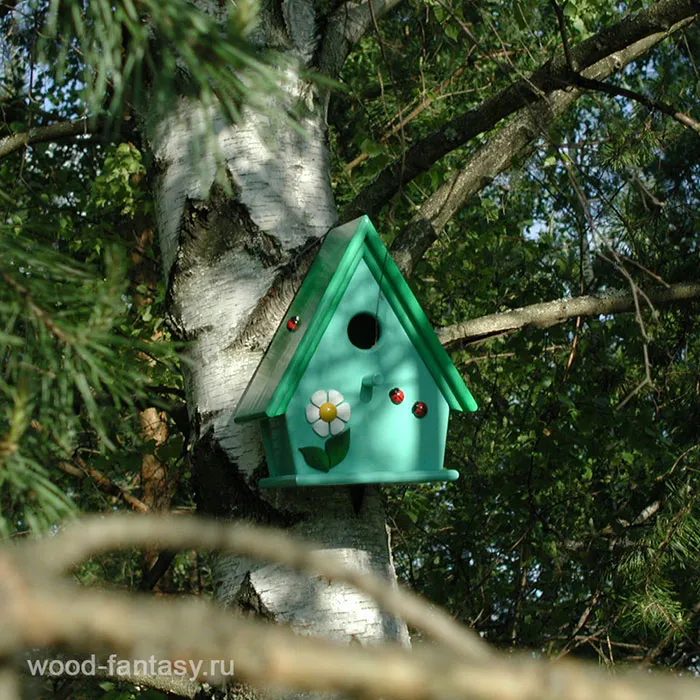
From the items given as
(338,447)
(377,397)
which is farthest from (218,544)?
(377,397)

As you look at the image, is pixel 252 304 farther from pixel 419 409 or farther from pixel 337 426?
pixel 419 409

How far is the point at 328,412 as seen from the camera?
1997mm

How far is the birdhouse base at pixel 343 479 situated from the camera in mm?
1790

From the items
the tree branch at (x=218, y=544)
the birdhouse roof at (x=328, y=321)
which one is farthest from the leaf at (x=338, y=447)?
the tree branch at (x=218, y=544)

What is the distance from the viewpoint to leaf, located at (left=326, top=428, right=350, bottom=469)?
1939mm

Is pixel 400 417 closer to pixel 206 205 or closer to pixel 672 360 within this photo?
pixel 206 205

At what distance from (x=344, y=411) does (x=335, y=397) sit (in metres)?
0.03

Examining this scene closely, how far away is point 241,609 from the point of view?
71.3 inches

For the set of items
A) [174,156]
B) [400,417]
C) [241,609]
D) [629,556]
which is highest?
[174,156]

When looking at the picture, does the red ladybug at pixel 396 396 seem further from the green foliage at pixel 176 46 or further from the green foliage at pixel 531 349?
the green foliage at pixel 176 46

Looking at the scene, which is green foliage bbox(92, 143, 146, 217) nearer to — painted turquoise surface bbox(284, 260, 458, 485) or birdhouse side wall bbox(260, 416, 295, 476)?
painted turquoise surface bbox(284, 260, 458, 485)

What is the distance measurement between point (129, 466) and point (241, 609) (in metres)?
1.96

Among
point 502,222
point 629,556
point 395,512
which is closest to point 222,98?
point 629,556

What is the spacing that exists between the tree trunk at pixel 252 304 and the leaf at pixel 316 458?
1.9 inches
